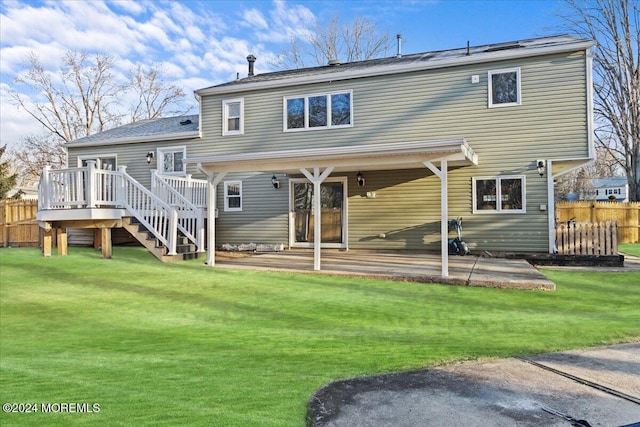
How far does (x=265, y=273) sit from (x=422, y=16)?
56.4 ft

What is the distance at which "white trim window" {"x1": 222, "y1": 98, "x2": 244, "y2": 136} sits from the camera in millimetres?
13883

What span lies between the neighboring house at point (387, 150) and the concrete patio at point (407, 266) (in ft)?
2.29

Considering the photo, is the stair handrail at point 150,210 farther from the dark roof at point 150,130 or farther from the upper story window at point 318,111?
the upper story window at point 318,111

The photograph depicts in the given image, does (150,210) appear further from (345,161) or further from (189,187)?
(345,161)

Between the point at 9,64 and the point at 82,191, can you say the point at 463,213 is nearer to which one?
the point at 82,191

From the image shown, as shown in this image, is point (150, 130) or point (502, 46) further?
point (150, 130)

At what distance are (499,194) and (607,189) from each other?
42.5 metres

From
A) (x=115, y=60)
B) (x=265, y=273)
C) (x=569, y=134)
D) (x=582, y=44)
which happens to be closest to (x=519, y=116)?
(x=569, y=134)

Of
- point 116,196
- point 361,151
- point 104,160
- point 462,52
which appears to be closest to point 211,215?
point 116,196

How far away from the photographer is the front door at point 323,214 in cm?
1291

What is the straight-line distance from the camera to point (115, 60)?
102 ft

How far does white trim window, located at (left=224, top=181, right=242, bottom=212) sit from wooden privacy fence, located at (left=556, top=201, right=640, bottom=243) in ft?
40.3

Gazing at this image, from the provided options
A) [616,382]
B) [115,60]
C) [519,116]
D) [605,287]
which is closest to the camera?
[616,382]

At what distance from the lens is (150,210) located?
11.0 m
